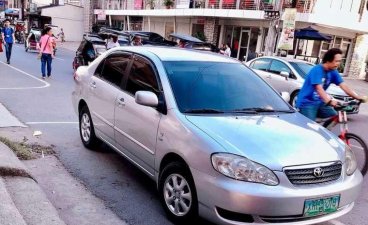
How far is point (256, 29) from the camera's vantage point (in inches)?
944

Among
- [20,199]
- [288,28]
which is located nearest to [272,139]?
[20,199]

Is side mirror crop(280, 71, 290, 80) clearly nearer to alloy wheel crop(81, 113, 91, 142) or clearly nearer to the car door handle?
alloy wheel crop(81, 113, 91, 142)

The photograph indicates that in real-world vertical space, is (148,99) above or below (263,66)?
above

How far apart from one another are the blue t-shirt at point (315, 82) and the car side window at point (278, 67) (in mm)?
5791

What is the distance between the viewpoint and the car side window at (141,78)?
444 centimetres

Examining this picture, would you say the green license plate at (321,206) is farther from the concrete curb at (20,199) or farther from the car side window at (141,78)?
the concrete curb at (20,199)

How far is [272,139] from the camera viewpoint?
358 centimetres

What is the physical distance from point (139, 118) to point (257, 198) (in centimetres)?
175

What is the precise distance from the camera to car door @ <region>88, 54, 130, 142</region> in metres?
5.09

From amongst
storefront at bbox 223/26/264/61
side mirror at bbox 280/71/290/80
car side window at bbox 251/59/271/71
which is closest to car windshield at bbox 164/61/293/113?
side mirror at bbox 280/71/290/80

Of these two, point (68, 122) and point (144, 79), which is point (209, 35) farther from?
point (144, 79)

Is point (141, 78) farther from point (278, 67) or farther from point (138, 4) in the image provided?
point (138, 4)

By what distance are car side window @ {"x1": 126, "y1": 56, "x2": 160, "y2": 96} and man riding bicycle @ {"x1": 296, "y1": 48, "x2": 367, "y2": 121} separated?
Result: 2390 mm

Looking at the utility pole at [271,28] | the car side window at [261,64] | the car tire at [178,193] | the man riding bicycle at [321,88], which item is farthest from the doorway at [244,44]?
the car tire at [178,193]
